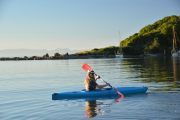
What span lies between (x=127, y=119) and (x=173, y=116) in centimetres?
193

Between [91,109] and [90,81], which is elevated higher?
Answer: [90,81]

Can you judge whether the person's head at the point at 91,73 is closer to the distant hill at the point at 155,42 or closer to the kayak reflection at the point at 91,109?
the kayak reflection at the point at 91,109

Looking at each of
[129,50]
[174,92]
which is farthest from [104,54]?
[174,92]

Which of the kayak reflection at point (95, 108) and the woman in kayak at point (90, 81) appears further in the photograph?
the woman in kayak at point (90, 81)

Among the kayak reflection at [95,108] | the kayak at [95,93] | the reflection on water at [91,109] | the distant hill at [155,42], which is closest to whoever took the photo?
the reflection on water at [91,109]

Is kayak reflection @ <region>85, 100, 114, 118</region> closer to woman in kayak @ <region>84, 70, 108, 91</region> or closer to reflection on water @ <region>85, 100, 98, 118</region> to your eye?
reflection on water @ <region>85, 100, 98, 118</region>

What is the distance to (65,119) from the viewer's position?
16.5 meters

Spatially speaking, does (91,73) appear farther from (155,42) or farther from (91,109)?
(155,42)

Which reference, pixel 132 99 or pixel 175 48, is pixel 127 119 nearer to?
pixel 132 99

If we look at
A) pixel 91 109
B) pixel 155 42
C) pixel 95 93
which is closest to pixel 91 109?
pixel 91 109

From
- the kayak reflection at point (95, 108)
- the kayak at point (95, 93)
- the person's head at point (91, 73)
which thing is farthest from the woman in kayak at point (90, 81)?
the kayak reflection at point (95, 108)

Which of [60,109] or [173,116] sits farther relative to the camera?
[60,109]

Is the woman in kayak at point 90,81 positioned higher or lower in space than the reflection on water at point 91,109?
higher

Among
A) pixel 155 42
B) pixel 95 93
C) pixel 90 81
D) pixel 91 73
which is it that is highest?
pixel 155 42
